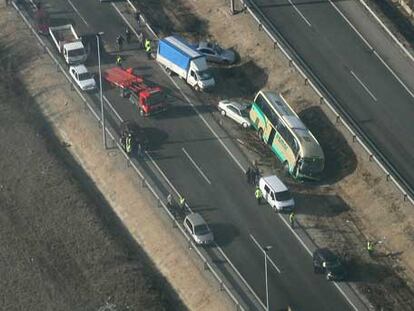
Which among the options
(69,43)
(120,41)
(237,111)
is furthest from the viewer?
(120,41)

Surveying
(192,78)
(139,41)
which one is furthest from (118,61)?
(192,78)

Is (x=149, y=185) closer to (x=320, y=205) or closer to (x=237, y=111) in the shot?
(x=237, y=111)

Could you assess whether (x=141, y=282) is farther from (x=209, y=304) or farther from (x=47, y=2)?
(x=47, y=2)

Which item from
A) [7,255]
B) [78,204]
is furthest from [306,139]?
[7,255]

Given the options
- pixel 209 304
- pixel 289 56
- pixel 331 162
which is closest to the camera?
pixel 209 304

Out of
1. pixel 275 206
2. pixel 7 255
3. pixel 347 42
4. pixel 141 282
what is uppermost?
pixel 347 42

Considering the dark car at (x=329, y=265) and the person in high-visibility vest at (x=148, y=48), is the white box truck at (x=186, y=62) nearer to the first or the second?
the person in high-visibility vest at (x=148, y=48)

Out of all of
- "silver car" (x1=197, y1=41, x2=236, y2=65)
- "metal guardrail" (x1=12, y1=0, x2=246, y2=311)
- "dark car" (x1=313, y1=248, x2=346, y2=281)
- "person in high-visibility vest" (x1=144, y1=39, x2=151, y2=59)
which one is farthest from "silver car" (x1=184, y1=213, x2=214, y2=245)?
"person in high-visibility vest" (x1=144, y1=39, x2=151, y2=59)
